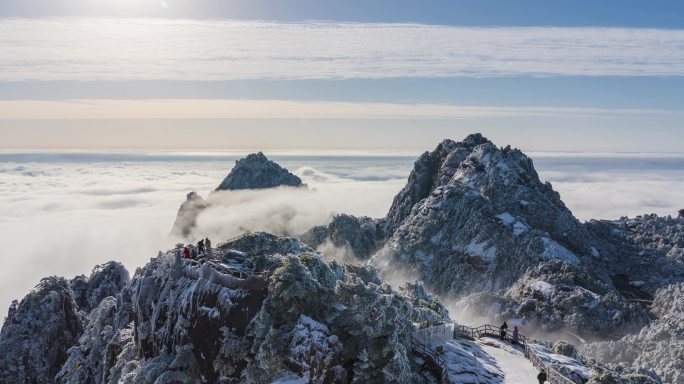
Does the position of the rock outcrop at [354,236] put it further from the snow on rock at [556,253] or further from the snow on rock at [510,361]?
the snow on rock at [510,361]

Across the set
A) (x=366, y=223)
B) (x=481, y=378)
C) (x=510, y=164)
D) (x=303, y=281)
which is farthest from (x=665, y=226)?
(x=303, y=281)

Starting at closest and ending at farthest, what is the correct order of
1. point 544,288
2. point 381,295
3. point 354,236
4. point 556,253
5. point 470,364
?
1. point 381,295
2. point 470,364
3. point 544,288
4. point 556,253
5. point 354,236

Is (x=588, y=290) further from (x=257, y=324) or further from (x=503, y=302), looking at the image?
(x=257, y=324)

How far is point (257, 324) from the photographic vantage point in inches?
1619

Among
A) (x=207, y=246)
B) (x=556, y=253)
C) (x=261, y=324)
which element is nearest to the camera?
(x=261, y=324)

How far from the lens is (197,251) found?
51094mm

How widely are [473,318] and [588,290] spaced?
20.4m

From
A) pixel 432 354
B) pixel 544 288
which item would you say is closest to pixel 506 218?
pixel 544 288

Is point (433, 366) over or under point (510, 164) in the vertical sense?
under

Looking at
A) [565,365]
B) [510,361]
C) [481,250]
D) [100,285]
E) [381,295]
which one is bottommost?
[100,285]

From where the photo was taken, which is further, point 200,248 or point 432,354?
point 200,248

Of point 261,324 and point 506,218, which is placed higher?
point 261,324

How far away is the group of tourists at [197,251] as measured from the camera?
163 feet

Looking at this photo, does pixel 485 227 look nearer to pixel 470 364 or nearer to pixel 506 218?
pixel 506 218
